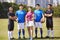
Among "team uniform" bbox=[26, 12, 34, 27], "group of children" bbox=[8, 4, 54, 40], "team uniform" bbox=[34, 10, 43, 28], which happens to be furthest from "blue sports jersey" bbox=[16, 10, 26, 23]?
"team uniform" bbox=[34, 10, 43, 28]

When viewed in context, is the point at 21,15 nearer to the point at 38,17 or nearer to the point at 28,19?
the point at 28,19

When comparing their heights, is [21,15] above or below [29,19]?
above

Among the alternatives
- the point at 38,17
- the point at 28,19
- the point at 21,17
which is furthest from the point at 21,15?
the point at 38,17

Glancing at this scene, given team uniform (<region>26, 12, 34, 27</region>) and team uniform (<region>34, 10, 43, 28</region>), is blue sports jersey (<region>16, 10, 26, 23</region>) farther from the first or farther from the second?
team uniform (<region>34, 10, 43, 28</region>)

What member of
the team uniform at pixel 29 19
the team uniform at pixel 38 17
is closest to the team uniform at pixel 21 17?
the team uniform at pixel 29 19

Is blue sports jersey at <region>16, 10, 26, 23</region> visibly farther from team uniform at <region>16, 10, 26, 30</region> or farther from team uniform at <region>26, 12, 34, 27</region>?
team uniform at <region>26, 12, 34, 27</region>

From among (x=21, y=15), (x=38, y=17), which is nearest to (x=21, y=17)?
(x=21, y=15)

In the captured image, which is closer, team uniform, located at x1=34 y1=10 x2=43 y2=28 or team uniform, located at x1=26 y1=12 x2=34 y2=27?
team uniform, located at x1=26 y1=12 x2=34 y2=27

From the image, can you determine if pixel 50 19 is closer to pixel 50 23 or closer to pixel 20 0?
pixel 50 23

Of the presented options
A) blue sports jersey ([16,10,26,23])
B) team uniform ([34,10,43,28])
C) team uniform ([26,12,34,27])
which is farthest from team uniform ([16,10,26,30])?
team uniform ([34,10,43,28])

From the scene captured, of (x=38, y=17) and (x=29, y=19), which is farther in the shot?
(x=38, y=17)

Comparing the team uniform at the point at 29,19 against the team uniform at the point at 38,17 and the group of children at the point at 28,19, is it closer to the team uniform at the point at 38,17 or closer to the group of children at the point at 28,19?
the group of children at the point at 28,19

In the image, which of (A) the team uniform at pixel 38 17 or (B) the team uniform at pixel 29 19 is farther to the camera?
(A) the team uniform at pixel 38 17

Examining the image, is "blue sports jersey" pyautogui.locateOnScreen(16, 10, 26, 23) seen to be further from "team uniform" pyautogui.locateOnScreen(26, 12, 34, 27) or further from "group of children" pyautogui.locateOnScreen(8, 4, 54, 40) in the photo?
"team uniform" pyautogui.locateOnScreen(26, 12, 34, 27)
